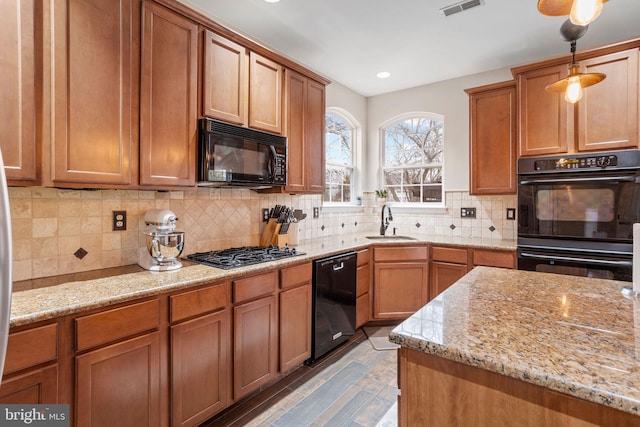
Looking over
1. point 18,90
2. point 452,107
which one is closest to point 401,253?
point 452,107

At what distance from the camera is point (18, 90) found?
55.9 inches

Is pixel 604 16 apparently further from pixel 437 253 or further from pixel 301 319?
pixel 301 319

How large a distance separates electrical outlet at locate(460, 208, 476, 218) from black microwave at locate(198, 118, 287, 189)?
2.21 m

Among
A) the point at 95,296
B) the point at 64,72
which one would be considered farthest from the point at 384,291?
the point at 64,72

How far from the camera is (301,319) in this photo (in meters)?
2.46

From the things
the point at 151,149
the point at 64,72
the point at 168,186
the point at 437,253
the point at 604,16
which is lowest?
the point at 437,253

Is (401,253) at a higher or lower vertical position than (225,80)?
lower

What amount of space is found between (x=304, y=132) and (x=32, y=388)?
237 centimetres

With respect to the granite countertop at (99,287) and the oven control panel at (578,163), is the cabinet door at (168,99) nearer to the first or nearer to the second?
the granite countertop at (99,287)

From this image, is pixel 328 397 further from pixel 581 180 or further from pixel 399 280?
pixel 581 180

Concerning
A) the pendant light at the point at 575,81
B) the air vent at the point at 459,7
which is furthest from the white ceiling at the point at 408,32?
the pendant light at the point at 575,81

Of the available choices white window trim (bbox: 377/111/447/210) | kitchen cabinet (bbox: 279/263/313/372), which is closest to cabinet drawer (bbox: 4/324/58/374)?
kitchen cabinet (bbox: 279/263/313/372)

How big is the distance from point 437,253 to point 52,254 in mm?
3051

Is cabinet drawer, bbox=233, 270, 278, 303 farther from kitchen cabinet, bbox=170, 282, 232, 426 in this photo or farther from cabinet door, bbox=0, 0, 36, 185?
cabinet door, bbox=0, 0, 36, 185
